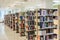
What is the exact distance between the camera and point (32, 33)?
22.7 feet

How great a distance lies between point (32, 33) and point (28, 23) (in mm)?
682

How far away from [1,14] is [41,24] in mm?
18984

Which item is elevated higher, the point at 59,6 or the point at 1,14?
the point at 59,6

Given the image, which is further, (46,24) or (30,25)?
(30,25)

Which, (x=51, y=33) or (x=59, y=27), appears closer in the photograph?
Result: (x=59, y=27)

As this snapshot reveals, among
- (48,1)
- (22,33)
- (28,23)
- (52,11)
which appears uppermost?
(48,1)

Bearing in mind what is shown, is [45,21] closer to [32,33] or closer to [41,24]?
[41,24]

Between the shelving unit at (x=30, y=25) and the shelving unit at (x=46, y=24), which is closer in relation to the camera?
the shelving unit at (x=46, y=24)

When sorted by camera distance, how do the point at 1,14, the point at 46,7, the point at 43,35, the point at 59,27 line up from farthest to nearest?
1. the point at 1,14
2. the point at 46,7
3. the point at 43,35
4. the point at 59,27

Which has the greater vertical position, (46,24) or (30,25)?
(46,24)

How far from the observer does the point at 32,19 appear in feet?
23.8

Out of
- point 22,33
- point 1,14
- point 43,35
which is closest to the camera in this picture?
point 43,35

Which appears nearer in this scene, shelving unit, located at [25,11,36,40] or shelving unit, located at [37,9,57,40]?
shelving unit, located at [37,9,57,40]

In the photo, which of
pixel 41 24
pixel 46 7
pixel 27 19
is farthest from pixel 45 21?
pixel 27 19
